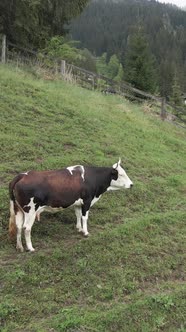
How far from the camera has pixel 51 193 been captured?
6230 millimetres

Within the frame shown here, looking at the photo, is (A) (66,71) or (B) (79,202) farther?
(A) (66,71)

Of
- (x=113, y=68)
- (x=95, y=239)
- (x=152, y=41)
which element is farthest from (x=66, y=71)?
(x=152, y=41)

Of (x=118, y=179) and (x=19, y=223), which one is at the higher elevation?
(x=118, y=179)

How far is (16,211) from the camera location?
615cm

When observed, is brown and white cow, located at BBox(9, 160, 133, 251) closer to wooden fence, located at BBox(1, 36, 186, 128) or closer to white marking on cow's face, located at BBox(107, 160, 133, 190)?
white marking on cow's face, located at BBox(107, 160, 133, 190)

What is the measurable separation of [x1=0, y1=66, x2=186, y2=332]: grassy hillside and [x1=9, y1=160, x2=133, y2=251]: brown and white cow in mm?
415

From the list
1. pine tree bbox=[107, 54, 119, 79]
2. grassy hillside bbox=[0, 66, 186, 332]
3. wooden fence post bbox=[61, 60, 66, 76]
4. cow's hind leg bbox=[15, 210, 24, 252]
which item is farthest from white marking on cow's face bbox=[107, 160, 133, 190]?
pine tree bbox=[107, 54, 119, 79]

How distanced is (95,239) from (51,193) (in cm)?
114

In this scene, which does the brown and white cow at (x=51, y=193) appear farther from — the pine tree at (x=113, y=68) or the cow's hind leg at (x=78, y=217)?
the pine tree at (x=113, y=68)

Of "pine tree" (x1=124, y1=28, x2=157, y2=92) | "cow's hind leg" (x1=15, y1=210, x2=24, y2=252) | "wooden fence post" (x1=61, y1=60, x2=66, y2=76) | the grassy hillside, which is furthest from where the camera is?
"pine tree" (x1=124, y1=28, x2=157, y2=92)

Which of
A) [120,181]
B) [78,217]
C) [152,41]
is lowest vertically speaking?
[152,41]

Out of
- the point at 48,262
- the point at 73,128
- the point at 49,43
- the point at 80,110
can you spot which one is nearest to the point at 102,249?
the point at 48,262

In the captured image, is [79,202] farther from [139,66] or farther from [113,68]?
[113,68]

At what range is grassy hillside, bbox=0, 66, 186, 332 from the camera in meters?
5.02
